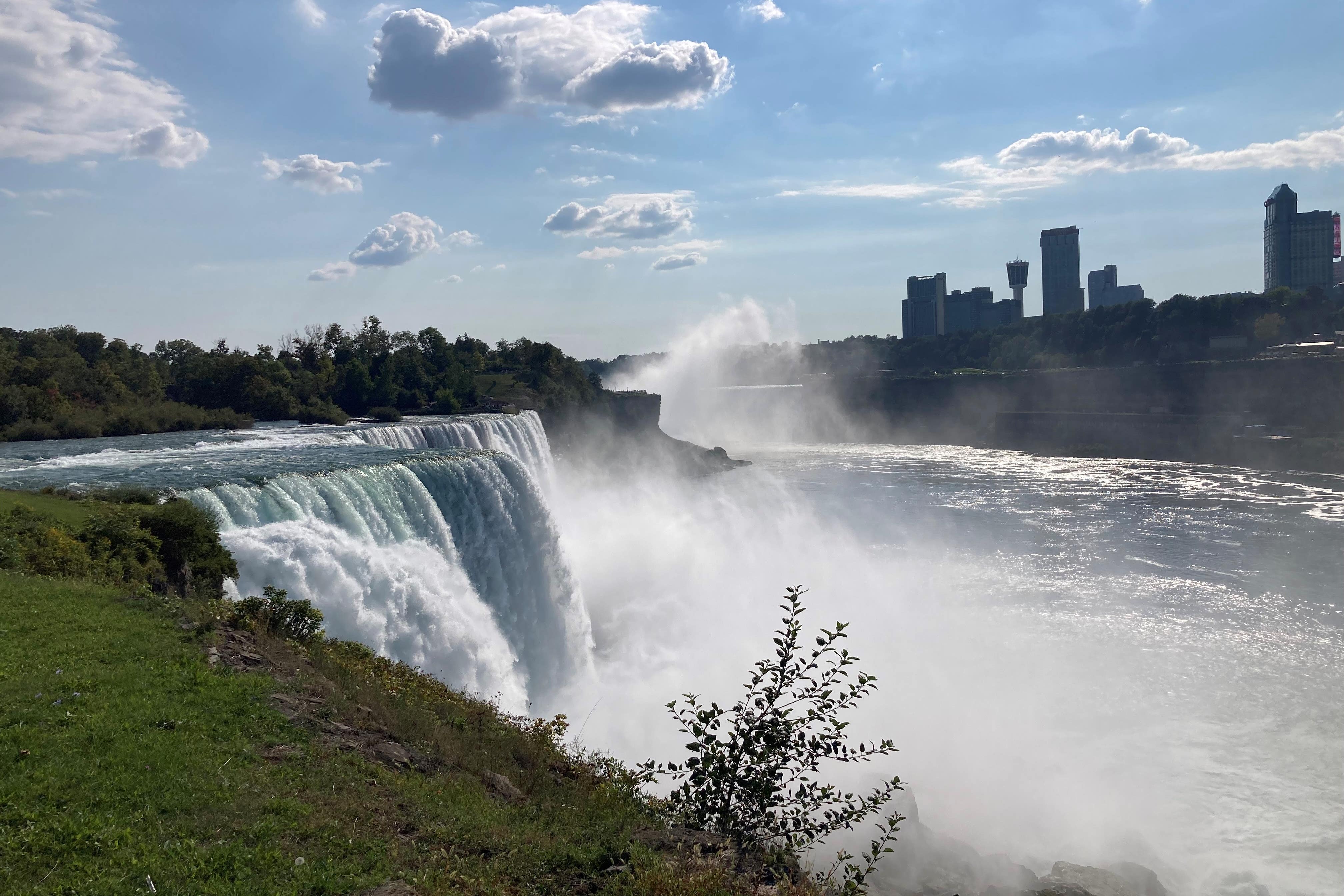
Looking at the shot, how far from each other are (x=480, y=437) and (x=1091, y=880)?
22.6 meters

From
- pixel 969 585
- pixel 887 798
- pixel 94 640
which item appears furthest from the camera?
pixel 969 585

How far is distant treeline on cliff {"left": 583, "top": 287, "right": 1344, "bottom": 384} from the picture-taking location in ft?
301

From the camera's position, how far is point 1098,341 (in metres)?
103

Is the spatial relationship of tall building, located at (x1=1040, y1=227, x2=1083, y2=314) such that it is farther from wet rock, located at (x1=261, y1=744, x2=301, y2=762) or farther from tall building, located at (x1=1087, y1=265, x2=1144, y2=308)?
wet rock, located at (x1=261, y1=744, x2=301, y2=762)

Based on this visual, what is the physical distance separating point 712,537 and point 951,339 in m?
109

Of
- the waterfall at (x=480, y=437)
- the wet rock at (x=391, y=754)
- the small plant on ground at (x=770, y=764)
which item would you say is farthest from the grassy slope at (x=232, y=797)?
the waterfall at (x=480, y=437)

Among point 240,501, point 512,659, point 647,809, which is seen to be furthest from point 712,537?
point 647,809

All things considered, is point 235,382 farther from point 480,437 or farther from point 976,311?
point 976,311

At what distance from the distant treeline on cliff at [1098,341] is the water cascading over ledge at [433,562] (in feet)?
278

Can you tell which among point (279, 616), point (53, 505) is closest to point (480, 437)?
point (53, 505)

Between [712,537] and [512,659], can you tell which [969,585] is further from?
[512,659]

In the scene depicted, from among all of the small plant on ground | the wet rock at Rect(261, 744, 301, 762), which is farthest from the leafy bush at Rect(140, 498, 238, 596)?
the small plant on ground

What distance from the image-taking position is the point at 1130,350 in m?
96.6

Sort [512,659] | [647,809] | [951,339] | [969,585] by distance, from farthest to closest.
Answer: [951,339]
[969,585]
[512,659]
[647,809]
